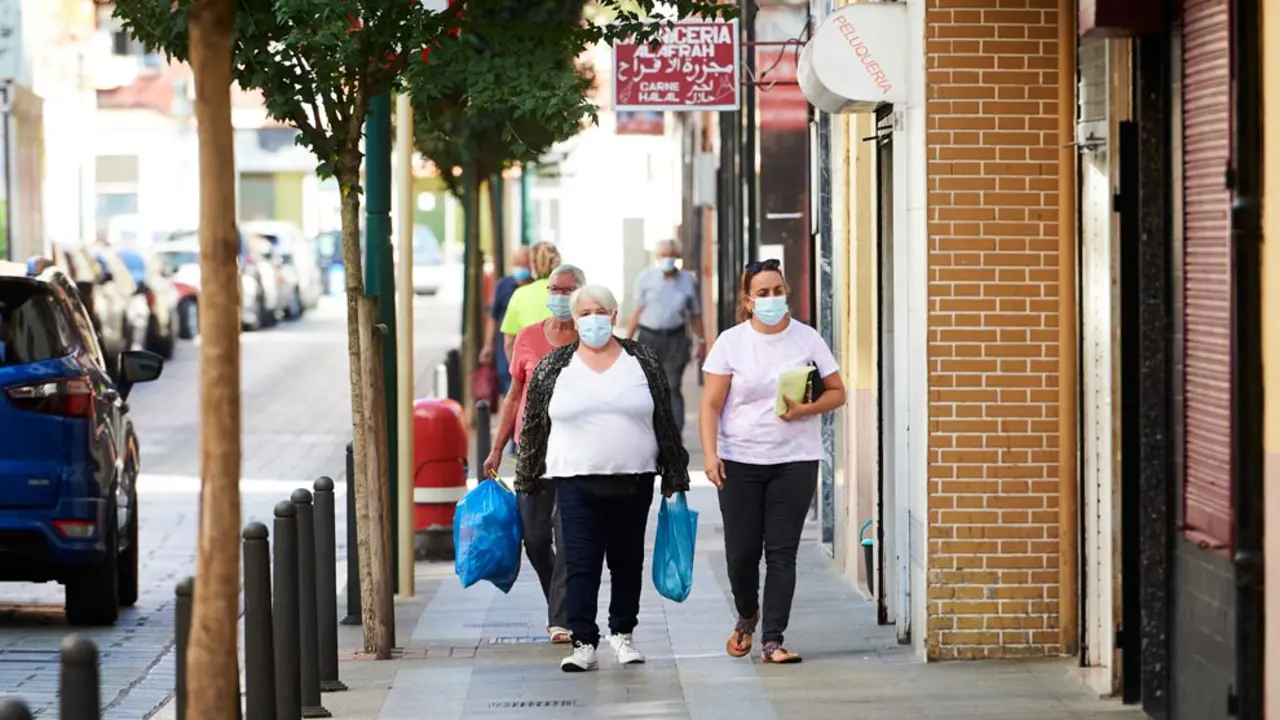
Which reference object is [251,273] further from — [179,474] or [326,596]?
[326,596]

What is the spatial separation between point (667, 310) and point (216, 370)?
15.0m

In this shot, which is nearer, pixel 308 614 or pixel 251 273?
pixel 308 614

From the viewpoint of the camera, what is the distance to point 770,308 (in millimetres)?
10289

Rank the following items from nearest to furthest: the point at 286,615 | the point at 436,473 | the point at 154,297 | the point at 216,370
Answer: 1. the point at 216,370
2. the point at 286,615
3. the point at 436,473
4. the point at 154,297

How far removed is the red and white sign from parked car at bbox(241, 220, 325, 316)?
3286 cm

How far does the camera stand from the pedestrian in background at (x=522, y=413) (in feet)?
36.5

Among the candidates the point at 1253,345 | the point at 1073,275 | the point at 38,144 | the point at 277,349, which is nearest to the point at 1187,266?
the point at 1253,345

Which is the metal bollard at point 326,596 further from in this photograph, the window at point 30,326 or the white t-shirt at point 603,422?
the window at point 30,326

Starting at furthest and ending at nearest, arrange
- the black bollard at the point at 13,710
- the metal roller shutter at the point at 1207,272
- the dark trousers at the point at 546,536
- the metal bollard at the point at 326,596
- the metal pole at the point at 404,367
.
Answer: the metal pole at the point at 404,367 < the dark trousers at the point at 546,536 < the metal bollard at the point at 326,596 < the metal roller shutter at the point at 1207,272 < the black bollard at the point at 13,710

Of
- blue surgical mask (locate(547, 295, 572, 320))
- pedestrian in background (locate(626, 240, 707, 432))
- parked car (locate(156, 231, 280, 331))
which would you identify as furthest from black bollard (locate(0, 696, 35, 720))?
parked car (locate(156, 231, 280, 331))

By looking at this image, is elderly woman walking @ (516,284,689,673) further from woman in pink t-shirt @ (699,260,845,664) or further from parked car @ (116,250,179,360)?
parked car @ (116,250,179,360)

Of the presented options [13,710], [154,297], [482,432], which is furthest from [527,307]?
[154,297]

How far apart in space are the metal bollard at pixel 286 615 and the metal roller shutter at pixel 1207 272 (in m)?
3.07

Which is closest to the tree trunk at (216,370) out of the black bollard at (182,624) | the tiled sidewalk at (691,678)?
the black bollard at (182,624)
